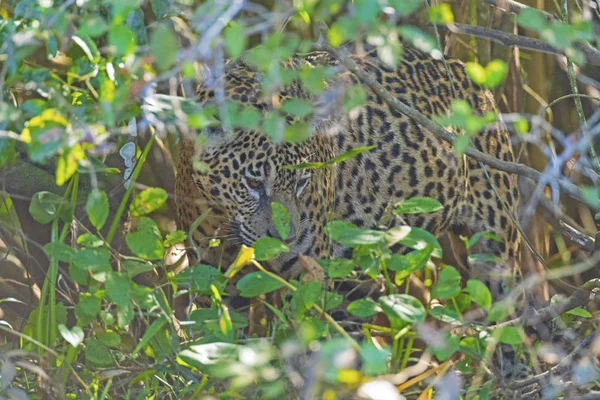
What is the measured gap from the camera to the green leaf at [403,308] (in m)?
3.05

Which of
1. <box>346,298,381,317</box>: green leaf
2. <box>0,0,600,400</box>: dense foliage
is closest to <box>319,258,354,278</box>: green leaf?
<box>0,0,600,400</box>: dense foliage

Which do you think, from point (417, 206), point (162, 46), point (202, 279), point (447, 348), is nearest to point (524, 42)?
point (417, 206)

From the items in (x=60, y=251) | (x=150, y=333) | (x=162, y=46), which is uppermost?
(x=162, y=46)

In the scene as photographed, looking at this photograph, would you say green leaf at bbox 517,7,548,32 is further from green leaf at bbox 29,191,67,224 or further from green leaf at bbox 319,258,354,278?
green leaf at bbox 29,191,67,224

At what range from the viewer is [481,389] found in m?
3.21

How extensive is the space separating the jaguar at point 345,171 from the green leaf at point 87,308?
31.9 inches

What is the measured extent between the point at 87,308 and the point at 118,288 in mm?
243

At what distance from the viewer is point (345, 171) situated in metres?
5.09

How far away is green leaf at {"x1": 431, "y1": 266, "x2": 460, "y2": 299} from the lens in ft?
10.7

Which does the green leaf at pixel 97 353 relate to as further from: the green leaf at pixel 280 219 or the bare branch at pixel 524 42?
the bare branch at pixel 524 42

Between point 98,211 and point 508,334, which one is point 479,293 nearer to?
point 508,334

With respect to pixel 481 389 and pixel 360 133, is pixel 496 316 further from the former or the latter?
pixel 360 133

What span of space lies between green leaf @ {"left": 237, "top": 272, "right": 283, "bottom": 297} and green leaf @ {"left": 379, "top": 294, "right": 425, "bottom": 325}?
0.36 meters

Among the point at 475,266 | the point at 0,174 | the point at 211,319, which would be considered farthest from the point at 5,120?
the point at 475,266
